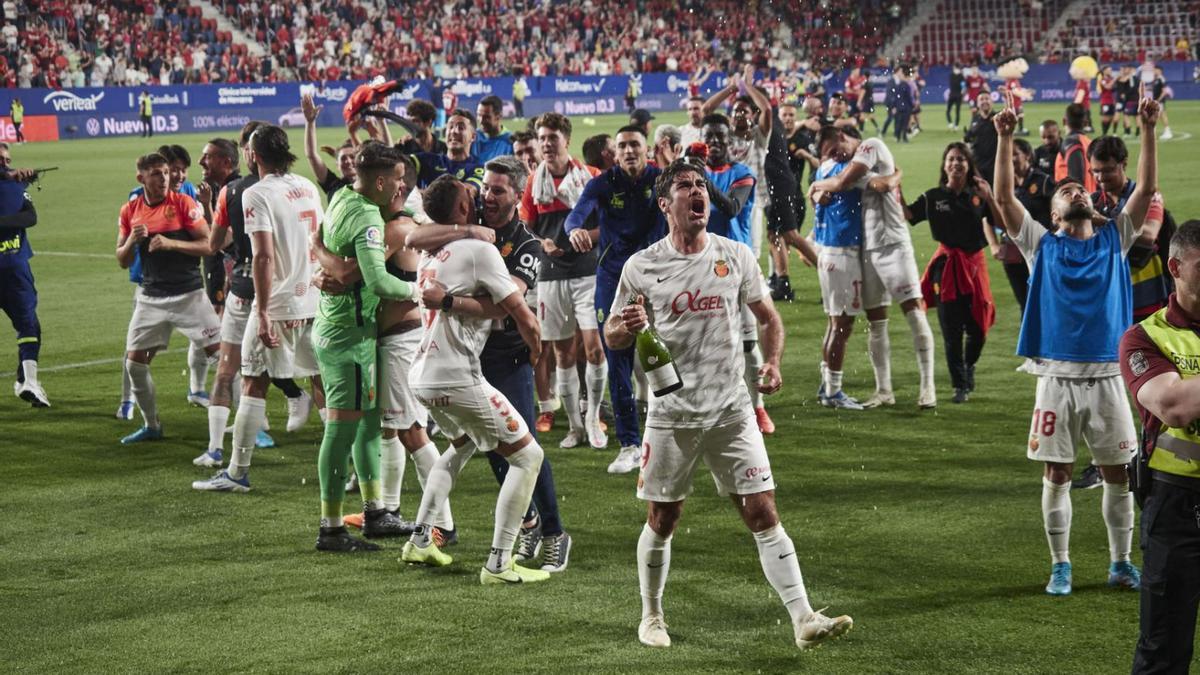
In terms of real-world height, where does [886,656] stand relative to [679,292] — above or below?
below

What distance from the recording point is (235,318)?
10.3m

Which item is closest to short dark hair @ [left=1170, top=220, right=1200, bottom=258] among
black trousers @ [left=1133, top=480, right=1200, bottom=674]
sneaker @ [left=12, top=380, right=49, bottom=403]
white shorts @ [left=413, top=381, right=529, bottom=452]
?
black trousers @ [left=1133, top=480, right=1200, bottom=674]

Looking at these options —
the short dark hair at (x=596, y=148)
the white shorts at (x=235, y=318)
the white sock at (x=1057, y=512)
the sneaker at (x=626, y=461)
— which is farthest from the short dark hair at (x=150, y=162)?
the white sock at (x=1057, y=512)

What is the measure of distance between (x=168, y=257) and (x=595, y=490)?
13.3 feet

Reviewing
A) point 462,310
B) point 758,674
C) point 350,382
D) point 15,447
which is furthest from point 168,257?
point 758,674

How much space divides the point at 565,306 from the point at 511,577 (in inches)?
149

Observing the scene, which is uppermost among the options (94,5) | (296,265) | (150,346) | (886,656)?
(94,5)

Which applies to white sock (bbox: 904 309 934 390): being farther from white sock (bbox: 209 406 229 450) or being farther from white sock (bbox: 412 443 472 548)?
white sock (bbox: 209 406 229 450)

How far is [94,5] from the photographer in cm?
5416

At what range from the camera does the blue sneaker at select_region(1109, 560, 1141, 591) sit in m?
7.16

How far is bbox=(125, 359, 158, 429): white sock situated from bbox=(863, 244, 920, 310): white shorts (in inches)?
229

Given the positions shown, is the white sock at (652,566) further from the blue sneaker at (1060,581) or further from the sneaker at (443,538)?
the blue sneaker at (1060,581)

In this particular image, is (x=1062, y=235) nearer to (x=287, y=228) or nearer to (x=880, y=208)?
(x=880, y=208)

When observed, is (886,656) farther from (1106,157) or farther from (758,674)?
(1106,157)
